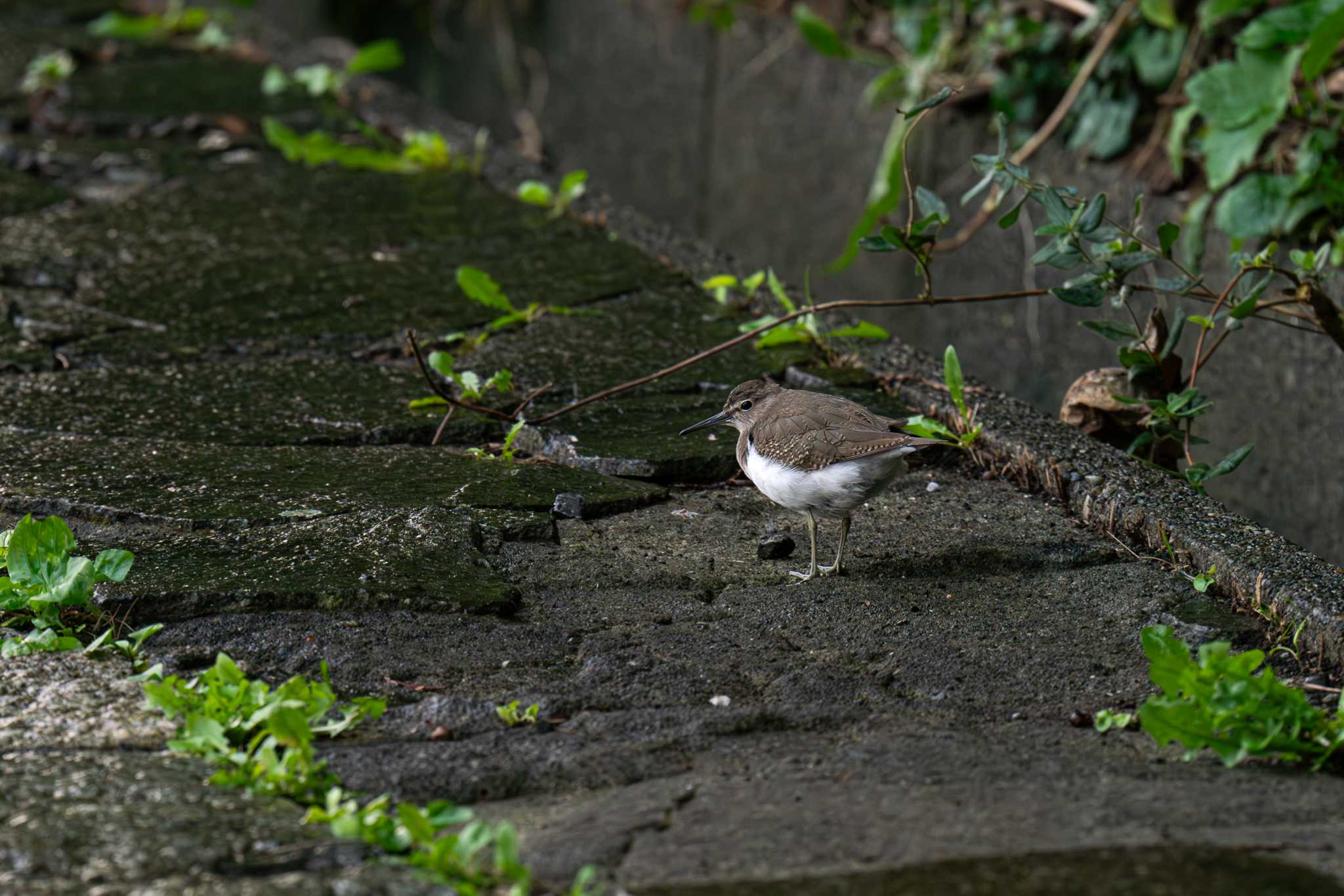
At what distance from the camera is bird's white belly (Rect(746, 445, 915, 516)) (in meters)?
2.49

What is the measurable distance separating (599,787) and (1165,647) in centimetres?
80

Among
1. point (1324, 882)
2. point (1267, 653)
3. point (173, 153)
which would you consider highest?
point (1324, 882)

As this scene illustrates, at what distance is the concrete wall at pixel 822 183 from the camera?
4223 mm

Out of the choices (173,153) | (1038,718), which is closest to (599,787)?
(1038,718)

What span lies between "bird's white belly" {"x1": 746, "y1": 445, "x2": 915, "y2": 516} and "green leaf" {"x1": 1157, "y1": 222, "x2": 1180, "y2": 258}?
29.1 inches

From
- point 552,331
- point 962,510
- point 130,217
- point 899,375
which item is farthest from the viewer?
point 130,217

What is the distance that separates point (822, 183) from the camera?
260 inches

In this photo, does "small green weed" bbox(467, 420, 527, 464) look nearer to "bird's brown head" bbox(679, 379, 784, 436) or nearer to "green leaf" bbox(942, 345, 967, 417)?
"bird's brown head" bbox(679, 379, 784, 436)

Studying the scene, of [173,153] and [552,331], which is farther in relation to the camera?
[173,153]

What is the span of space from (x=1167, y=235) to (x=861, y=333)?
33.1 inches

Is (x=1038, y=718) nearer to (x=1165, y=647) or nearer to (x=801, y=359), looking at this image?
(x=1165, y=647)

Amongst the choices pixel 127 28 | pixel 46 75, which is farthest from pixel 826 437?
pixel 127 28

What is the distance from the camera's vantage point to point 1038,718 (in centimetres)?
204

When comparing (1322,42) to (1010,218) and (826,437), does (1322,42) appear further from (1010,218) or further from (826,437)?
(826,437)
